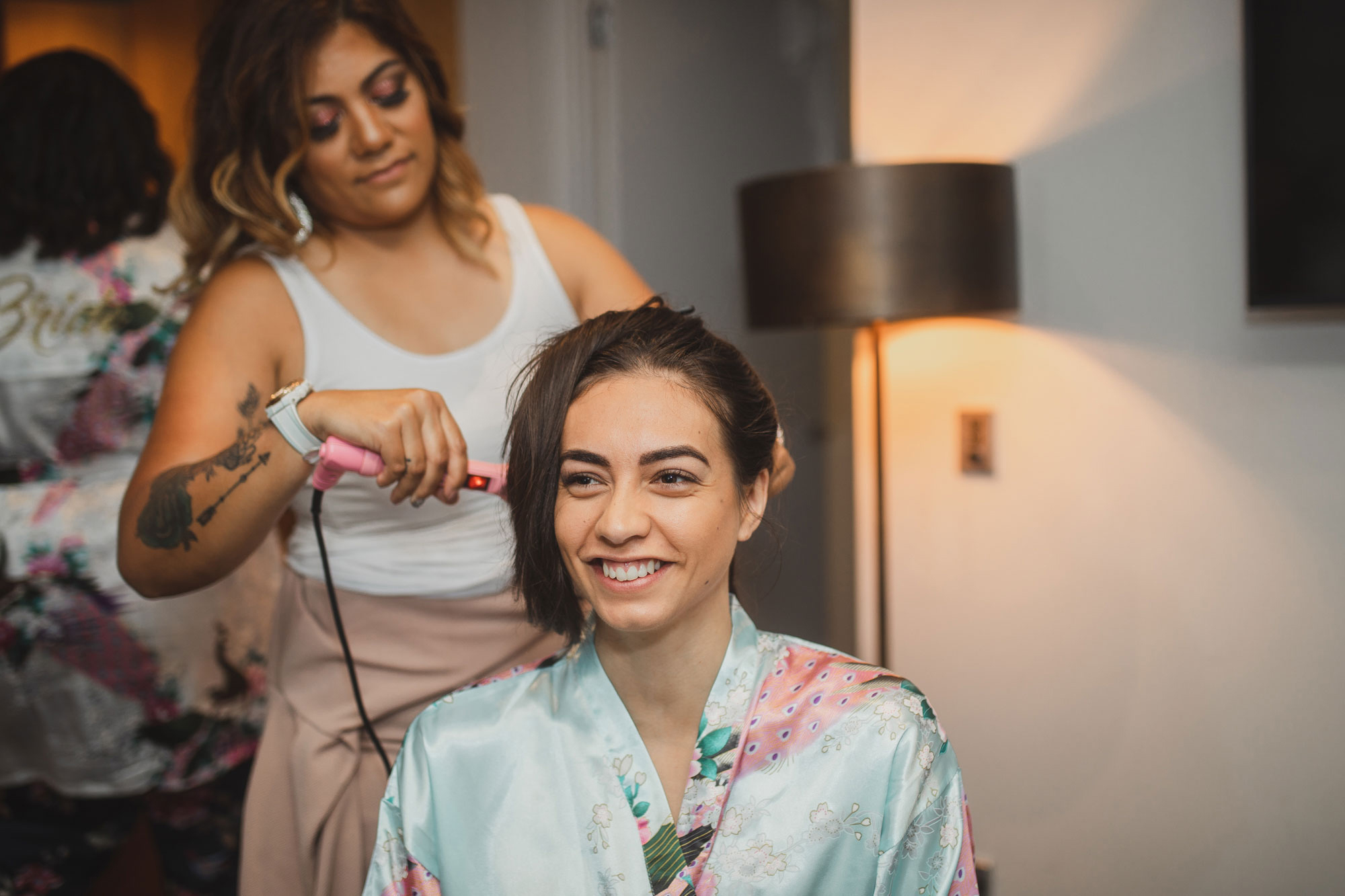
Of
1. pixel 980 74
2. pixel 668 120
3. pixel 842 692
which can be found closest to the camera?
pixel 842 692

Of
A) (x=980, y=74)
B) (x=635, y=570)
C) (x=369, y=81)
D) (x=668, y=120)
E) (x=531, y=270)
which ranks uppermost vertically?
(x=668, y=120)

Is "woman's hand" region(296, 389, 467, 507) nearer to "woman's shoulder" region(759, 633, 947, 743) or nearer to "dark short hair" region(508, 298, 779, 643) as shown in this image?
"dark short hair" region(508, 298, 779, 643)

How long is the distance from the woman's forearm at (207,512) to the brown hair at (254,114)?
0.91ft

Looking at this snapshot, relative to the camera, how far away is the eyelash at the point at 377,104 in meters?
1.27

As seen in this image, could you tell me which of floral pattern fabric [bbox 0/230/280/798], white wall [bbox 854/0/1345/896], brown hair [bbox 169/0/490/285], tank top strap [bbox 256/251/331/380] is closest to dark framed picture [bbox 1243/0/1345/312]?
white wall [bbox 854/0/1345/896]

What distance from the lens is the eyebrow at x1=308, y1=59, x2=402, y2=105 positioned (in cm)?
126

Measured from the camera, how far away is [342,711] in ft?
4.23

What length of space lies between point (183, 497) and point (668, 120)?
1902mm

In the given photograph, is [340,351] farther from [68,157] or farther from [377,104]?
[68,157]

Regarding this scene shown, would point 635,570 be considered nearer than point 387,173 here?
Yes

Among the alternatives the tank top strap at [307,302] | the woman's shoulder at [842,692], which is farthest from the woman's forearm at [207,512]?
the woman's shoulder at [842,692]

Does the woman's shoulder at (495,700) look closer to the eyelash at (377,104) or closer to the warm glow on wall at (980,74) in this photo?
the eyelash at (377,104)

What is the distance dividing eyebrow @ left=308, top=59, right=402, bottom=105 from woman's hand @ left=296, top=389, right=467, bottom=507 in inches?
17.0

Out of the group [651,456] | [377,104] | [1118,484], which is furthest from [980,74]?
[651,456]
